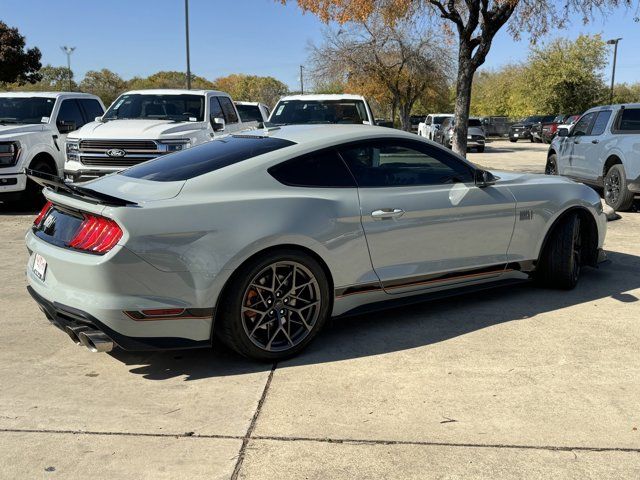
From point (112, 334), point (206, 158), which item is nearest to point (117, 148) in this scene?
point (206, 158)

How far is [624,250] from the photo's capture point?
7.63 m

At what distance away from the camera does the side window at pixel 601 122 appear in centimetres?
1101

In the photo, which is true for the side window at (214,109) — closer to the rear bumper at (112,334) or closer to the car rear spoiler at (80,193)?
the car rear spoiler at (80,193)

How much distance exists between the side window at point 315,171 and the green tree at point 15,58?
45141 mm

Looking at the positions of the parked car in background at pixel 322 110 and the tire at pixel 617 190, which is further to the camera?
the parked car in background at pixel 322 110

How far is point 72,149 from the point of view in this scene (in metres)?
9.84

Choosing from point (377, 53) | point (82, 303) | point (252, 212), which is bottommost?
point (82, 303)

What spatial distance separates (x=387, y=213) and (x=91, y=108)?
31.5 ft

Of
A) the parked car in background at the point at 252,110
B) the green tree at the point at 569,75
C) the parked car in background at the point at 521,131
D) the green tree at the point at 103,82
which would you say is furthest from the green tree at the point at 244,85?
the parked car in background at the point at 252,110

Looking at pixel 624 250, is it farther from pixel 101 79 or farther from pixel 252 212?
pixel 101 79

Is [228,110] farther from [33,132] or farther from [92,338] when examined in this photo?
[92,338]

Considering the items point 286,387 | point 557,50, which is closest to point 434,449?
point 286,387

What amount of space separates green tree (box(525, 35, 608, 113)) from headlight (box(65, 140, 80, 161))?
47.1 m

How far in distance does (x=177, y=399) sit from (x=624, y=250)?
609 cm
